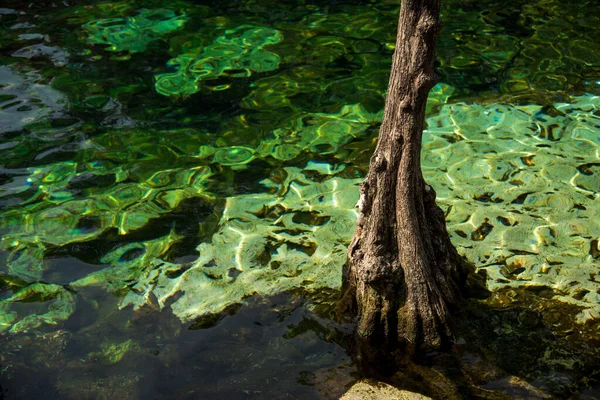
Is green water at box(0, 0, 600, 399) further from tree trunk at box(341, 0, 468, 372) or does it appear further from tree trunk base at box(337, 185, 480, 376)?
tree trunk at box(341, 0, 468, 372)

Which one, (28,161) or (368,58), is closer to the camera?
(28,161)

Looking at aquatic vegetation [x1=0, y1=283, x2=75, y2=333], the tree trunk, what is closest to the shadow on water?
aquatic vegetation [x1=0, y1=283, x2=75, y2=333]

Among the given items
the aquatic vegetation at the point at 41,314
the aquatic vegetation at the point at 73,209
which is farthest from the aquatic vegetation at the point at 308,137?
the aquatic vegetation at the point at 41,314

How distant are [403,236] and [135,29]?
8.14 meters

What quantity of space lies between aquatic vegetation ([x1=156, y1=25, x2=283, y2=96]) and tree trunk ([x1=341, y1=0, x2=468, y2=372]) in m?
5.32

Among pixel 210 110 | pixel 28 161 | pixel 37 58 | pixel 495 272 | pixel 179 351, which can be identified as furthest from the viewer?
pixel 37 58

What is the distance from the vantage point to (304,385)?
15.0ft

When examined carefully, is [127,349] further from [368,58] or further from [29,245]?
[368,58]

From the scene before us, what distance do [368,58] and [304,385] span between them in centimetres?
660

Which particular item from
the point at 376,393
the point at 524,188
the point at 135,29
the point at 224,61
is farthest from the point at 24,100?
the point at 376,393

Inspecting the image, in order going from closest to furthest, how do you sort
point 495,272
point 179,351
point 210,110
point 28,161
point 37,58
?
point 179,351
point 495,272
point 28,161
point 210,110
point 37,58

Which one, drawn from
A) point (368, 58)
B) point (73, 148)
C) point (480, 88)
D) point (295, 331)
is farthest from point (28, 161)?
point (480, 88)

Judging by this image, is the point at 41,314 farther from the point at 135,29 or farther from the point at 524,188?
the point at 135,29

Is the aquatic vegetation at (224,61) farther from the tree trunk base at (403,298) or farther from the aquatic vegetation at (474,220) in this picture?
the tree trunk base at (403,298)
